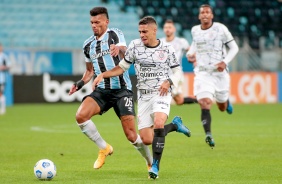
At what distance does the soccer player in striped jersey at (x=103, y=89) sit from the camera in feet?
32.6

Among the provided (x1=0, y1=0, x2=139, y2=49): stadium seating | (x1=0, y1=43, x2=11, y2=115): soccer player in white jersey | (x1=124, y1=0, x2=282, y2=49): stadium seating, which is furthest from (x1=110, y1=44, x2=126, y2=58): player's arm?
(x1=124, y1=0, x2=282, y2=49): stadium seating

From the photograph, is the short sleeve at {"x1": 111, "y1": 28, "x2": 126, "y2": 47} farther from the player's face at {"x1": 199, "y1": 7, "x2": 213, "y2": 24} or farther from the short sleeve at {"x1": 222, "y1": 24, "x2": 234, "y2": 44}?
the short sleeve at {"x1": 222, "y1": 24, "x2": 234, "y2": 44}

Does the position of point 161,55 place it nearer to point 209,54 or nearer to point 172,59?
point 172,59

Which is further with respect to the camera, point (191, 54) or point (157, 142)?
point (191, 54)

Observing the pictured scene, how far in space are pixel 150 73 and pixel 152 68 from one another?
7 centimetres

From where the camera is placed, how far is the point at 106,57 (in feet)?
33.2

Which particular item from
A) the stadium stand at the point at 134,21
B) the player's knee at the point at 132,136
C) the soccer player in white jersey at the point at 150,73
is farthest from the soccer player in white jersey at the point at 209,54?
the stadium stand at the point at 134,21

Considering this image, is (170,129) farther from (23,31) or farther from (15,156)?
(23,31)

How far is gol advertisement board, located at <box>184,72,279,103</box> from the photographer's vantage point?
2834cm

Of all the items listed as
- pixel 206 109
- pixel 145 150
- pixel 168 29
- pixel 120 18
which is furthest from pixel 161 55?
pixel 120 18

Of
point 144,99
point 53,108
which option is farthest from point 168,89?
point 53,108

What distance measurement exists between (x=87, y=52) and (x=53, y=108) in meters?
15.8

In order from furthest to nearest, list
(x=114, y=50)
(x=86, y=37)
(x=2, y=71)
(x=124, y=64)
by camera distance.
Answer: (x=86, y=37) < (x=2, y=71) < (x=114, y=50) < (x=124, y=64)

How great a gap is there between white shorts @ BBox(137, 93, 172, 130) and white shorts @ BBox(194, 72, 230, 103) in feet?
13.5
